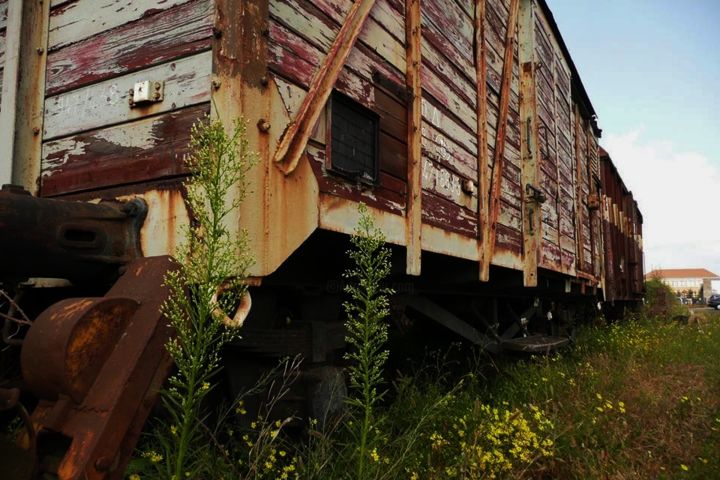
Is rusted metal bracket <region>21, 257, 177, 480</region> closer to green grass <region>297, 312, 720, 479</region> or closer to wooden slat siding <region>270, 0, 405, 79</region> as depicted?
green grass <region>297, 312, 720, 479</region>

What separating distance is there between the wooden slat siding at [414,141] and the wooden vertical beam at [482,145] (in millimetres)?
1013

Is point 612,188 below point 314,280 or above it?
above

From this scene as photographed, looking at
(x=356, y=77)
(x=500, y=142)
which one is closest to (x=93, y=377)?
(x=356, y=77)

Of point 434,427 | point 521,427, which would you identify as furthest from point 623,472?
point 434,427

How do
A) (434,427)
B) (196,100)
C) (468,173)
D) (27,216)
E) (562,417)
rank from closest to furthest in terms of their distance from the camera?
(27,216), (196,100), (434,427), (562,417), (468,173)

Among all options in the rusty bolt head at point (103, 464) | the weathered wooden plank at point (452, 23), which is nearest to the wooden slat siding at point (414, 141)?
the weathered wooden plank at point (452, 23)

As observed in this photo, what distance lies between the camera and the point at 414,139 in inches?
126

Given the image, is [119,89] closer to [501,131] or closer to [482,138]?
[482,138]

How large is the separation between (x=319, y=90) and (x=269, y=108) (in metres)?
0.34

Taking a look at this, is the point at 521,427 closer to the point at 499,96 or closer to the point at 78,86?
the point at 78,86

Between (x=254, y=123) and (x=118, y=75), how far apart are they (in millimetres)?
752

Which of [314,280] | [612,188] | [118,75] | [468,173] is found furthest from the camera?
[612,188]

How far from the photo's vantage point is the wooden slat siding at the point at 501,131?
4.27 meters

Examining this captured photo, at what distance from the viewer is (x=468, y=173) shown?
13.2 ft
